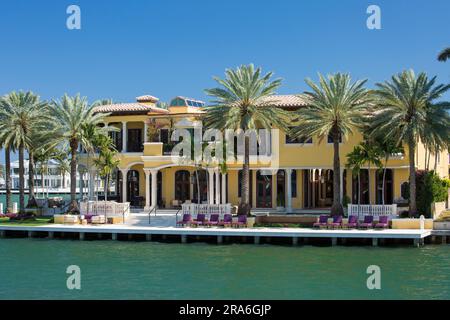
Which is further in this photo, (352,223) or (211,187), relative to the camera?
(211,187)

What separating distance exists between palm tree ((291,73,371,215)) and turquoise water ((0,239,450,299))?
8596 millimetres

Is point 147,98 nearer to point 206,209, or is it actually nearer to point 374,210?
point 206,209

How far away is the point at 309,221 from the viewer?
4384 cm

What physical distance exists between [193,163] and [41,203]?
15681mm

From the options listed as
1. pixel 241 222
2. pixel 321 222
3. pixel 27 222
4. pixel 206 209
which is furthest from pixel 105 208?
pixel 321 222

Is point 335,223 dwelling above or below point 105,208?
below

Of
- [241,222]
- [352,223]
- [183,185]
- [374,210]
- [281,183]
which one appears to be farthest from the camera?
[183,185]

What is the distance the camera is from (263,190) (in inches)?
2108

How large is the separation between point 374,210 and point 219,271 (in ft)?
51.5

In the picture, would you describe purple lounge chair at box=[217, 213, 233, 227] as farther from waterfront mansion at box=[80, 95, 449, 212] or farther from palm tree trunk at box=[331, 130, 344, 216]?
palm tree trunk at box=[331, 130, 344, 216]

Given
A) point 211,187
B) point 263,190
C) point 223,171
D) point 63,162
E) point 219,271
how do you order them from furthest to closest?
point 63,162 → point 263,190 → point 211,187 → point 223,171 → point 219,271

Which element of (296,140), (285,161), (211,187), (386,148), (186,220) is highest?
(296,140)
